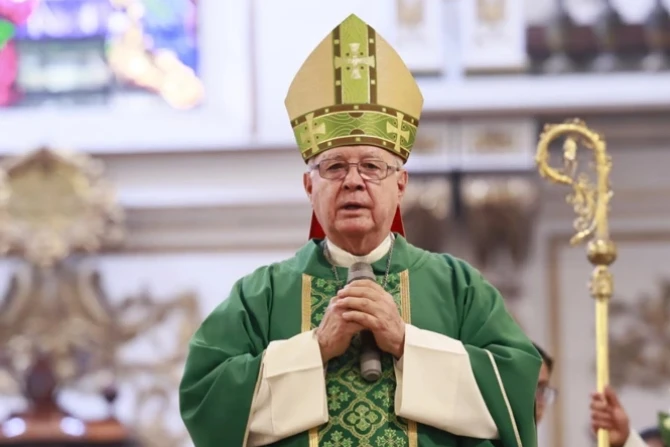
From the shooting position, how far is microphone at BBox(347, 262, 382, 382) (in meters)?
3.65

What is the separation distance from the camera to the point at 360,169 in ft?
12.5

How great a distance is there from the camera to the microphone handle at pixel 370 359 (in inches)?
143

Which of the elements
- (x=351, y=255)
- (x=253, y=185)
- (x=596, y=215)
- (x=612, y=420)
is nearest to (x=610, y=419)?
(x=612, y=420)

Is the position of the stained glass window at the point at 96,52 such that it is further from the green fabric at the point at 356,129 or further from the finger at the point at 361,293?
the finger at the point at 361,293

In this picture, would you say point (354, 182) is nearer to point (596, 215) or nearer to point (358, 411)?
point (358, 411)

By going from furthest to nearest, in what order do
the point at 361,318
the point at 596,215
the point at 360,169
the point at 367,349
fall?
the point at 596,215 < the point at 360,169 < the point at 367,349 < the point at 361,318

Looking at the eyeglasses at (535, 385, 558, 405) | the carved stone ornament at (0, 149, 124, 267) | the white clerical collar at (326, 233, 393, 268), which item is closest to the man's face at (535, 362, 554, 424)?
the eyeglasses at (535, 385, 558, 405)

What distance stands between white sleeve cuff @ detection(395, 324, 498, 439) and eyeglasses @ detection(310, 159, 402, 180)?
0.41 metres

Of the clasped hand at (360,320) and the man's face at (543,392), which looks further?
the man's face at (543,392)

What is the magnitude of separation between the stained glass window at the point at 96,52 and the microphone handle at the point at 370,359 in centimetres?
562

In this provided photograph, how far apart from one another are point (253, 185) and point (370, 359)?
4995mm

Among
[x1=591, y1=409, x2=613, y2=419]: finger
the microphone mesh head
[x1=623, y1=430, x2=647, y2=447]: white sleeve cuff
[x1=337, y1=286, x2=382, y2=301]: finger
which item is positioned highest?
the microphone mesh head

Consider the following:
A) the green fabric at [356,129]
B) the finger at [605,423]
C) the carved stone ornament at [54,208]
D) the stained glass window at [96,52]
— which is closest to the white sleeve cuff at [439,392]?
the green fabric at [356,129]

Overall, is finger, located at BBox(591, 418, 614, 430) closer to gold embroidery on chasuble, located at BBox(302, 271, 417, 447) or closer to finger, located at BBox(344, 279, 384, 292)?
gold embroidery on chasuble, located at BBox(302, 271, 417, 447)
